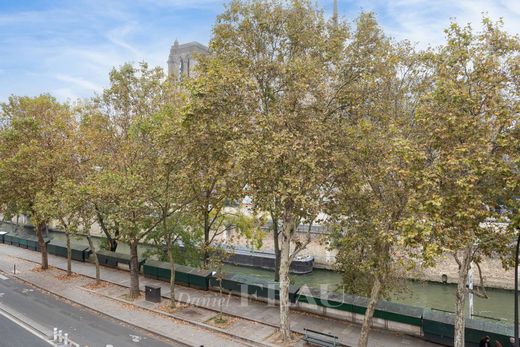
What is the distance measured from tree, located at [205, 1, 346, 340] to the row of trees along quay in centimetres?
7

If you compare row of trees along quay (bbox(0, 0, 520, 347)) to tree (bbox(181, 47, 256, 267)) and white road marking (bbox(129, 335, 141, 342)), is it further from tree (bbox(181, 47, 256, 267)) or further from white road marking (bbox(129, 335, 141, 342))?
white road marking (bbox(129, 335, 141, 342))

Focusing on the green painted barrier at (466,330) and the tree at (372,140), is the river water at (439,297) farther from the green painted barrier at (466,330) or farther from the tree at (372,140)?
the tree at (372,140)

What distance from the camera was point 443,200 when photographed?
13391 mm

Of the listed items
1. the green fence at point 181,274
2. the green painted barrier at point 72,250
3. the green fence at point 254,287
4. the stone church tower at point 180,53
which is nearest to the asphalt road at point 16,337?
the green fence at point 181,274

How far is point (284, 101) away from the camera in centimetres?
1886

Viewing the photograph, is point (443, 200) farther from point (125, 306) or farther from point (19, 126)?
point (19, 126)

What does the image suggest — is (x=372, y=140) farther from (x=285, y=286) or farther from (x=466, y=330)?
(x=466, y=330)

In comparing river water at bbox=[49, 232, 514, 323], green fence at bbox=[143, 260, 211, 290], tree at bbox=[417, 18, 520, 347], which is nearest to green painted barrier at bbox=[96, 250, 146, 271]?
river water at bbox=[49, 232, 514, 323]

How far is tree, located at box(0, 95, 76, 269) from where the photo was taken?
94.2 feet

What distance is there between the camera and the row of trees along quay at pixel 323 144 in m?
13.9

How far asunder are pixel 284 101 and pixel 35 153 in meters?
20.2

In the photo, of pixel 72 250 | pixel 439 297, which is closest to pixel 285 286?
pixel 439 297

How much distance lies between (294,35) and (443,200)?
11660mm

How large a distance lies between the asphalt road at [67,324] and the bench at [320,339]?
264 inches
